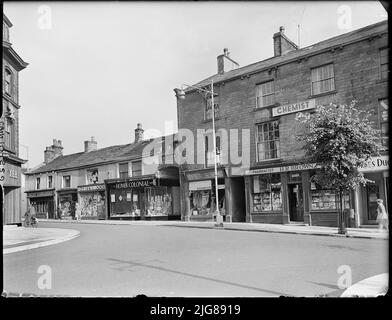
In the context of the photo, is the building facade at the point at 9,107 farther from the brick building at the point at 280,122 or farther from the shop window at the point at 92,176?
the shop window at the point at 92,176

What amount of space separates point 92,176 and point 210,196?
13529mm

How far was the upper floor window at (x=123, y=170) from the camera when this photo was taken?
2955 centimetres

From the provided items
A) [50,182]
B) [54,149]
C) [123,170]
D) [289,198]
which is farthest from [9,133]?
[50,182]

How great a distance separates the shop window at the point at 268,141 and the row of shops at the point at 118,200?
838 centimetres

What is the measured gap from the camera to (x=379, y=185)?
15164 mm

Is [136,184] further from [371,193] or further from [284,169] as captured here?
[371,193]

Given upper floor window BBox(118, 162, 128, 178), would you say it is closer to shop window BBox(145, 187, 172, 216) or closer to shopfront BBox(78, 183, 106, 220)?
shopfront BBox(78, 183, 106, 220)

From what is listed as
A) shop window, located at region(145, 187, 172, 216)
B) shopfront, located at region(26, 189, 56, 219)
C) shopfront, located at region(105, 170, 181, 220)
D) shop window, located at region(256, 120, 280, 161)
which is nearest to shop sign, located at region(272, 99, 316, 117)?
shop window, located at region(256, 120, 280, 161)

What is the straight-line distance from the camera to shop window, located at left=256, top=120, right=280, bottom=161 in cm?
1988

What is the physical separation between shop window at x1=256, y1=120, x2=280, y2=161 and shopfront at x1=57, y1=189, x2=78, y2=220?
19.3 meters

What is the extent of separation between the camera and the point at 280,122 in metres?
19.6
